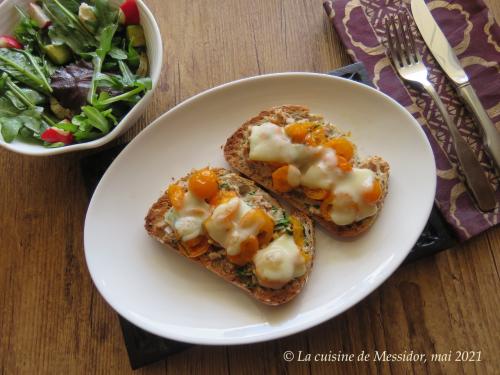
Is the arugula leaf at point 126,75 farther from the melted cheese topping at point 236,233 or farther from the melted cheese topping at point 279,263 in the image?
the melted cheese topping at point 279,263

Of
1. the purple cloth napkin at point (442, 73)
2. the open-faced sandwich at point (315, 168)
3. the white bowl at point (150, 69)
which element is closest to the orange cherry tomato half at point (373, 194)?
the open-faced sandwich at point (315, 168)

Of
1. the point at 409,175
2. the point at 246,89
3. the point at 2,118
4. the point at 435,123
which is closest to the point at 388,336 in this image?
the point at 409,175

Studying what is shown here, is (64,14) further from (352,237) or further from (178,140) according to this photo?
(352,237)

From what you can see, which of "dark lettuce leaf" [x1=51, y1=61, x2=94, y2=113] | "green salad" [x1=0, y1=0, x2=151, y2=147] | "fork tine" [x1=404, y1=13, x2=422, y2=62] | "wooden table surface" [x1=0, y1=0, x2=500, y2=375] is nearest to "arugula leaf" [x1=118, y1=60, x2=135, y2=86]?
"green salad" [x1=0, y1=0, x2=151, y2=147]

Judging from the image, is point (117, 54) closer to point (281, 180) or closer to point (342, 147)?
point (281, 180)

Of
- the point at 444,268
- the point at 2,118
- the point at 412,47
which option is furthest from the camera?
the point at 412,47

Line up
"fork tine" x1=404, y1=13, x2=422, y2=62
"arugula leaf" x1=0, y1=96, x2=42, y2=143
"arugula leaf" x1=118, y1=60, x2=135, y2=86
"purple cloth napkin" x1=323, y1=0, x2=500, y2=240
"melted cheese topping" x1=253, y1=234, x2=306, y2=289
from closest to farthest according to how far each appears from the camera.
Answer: "melted cheese topping" x1=253, y1=234, x2=306, y2=289 → "arugula leaf" x1=0, y1=96, x2=42, y2=143 → "arugula leaf" x1=118, y1=60, x2=135, y2=86 → "purple cloth napkin" x1=323, y1=0, x2=500, y2=240 → "fork tine" x1=404, y1=13, x2=422, y2=62

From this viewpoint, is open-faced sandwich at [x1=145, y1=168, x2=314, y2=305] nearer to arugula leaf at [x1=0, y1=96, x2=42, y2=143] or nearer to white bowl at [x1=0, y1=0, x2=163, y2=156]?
white bowl at [x1=0, y1=0, x2=163, y2=156]
